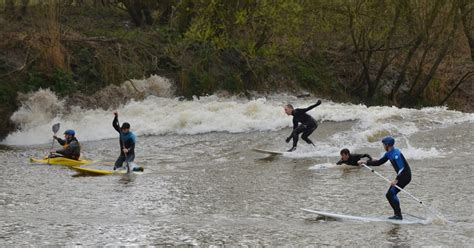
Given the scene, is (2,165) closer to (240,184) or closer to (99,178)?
(99,178)

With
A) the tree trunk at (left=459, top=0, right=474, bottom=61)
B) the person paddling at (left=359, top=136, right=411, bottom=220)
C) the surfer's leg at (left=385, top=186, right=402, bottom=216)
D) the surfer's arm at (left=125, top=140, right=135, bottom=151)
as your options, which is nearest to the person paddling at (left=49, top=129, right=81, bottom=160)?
the surfer's arm at (left=125, top=140, right=135, bottom=151)

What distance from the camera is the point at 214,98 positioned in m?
29.9

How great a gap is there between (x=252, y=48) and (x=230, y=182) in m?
15.5

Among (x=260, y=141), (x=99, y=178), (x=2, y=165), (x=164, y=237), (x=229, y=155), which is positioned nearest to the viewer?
(x=164, y=237)

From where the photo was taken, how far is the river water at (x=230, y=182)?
36.2 feet

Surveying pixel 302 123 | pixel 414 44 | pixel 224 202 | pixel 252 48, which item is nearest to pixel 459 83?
pixel 414 44

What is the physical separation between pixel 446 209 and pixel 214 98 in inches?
725

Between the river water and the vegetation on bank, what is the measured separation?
231 centimetres

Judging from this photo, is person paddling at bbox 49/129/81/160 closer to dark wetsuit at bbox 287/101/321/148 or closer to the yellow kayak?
the yellow kayak

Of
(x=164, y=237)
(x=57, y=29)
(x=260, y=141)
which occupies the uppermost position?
(x=57, y=29)

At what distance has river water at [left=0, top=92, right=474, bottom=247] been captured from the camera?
11039 millimetres

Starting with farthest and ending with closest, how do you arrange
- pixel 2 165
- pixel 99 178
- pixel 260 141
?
1. pixel 260 141
2. pixel 2 165
3. pixel 99 178

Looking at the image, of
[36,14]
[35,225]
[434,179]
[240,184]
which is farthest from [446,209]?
[36,14]

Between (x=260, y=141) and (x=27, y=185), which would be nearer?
(x=27, y=185)
